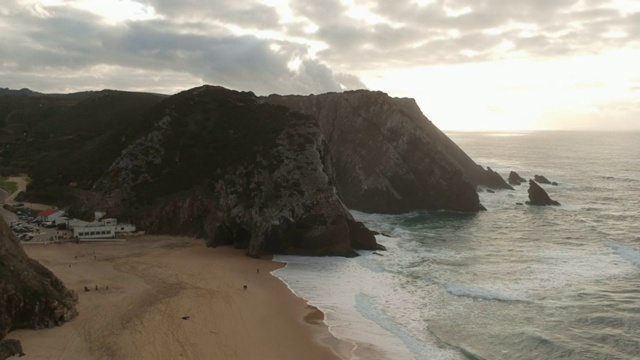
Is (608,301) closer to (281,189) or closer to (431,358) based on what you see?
Answer: (431,358)

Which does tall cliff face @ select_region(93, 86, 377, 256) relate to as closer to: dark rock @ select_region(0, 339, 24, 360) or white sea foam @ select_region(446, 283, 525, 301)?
white sea foam @ select_region(446, 283, 525, 301)

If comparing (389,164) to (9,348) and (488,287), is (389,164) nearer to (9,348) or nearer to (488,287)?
(488,287)

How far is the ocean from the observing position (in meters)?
29.6

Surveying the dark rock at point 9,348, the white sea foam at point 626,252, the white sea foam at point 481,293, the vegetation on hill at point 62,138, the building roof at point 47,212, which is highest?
the vegetation on hill at point 62,138

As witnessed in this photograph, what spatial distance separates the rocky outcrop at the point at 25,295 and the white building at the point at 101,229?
71.2 ft

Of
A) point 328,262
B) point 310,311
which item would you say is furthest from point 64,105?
point 310,311

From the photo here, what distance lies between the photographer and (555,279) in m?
42.1

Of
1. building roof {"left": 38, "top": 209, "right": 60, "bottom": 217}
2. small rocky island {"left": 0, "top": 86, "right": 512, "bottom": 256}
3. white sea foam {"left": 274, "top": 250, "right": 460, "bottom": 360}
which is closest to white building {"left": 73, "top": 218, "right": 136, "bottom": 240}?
small rocky island {"left": 0, "top": 86, "right": 512, "bottom": 256}

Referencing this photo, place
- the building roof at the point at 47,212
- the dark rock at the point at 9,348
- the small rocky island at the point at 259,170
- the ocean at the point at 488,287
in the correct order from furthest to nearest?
1. the building roof at the point at 47,212
2. the small rocky island at the point at 259,170
3. the ocean at the point at 488,287
4. the dark rock at the point at 9,348

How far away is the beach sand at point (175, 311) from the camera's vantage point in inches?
1094

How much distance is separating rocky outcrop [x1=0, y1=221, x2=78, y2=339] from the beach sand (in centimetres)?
75

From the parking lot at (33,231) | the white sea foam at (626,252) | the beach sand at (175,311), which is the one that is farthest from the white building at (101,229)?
the white sea foam at (626,252)

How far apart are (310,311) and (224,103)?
158ft

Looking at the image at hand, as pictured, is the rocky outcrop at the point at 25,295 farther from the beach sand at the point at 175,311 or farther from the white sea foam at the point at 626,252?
the white sea foam at the point at 626,252
